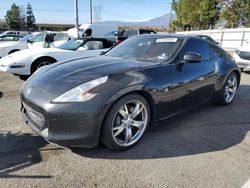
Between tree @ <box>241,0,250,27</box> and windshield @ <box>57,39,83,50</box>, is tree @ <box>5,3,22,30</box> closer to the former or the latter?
tree @ <box>241,0,250,27</box>

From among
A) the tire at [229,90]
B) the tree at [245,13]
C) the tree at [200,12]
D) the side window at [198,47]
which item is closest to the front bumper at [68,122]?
the side window at [198,47]

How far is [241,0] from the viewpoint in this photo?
25109 millimetres

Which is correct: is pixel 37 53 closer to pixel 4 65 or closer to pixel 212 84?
pixel 4 65

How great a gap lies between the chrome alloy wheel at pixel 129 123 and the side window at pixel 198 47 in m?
1.24

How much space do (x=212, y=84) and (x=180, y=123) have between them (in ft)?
3.17

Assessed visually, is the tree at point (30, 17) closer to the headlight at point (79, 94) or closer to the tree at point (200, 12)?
the tree at point (200, 12)

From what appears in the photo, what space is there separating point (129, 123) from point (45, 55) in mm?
4719

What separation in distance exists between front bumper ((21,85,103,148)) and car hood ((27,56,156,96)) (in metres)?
0.19

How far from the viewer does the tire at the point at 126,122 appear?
301 cm

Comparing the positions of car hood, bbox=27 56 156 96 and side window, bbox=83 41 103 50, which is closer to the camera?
car hood, bbox=27 56 156 96

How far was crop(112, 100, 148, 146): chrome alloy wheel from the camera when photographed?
3188 mm

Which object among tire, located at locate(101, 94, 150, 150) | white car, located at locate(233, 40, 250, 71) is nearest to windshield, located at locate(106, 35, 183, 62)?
tire, located at locate(101, 94, 150, 150)

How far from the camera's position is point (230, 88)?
5375 millimetres

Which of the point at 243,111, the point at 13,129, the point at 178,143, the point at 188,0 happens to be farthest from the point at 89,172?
the point at 188,0
